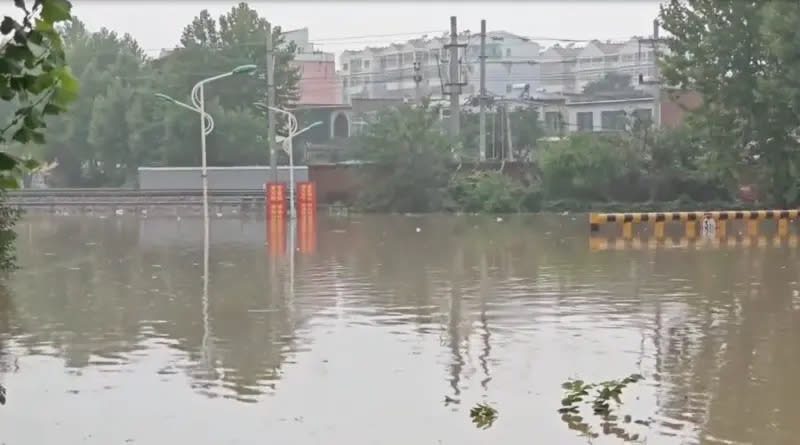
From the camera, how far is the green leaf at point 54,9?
11.4ft

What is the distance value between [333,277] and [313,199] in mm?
19664

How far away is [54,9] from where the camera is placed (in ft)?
11.4

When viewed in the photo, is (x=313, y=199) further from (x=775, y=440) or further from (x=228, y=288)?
(x=775, y=440)

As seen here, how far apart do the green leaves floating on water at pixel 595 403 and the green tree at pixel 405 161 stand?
29066mm

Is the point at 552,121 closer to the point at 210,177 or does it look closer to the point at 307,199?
the point at 210,177

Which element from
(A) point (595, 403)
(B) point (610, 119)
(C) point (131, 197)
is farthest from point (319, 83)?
(A) point (595, 403)

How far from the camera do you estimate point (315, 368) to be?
977cm

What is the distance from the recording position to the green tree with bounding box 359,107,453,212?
37.3 meters

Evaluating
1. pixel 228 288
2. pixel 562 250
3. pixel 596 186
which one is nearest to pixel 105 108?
pixel 596 186

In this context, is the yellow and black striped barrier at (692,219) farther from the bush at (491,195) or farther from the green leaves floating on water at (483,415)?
the green leaves floating on water at (483,415)

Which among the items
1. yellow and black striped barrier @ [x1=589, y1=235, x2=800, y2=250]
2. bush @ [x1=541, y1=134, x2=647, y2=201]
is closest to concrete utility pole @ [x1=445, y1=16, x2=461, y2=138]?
bush @ [x1=541, y1=134, x2=647, y2=201]

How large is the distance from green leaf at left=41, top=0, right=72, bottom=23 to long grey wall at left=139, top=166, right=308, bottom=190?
1507 inches

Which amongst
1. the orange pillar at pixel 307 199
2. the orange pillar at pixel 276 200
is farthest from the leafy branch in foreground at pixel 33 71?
the orange pillar at pixel 307 199

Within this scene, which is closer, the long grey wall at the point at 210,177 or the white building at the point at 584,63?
the long grey wall at the point at 210,177
